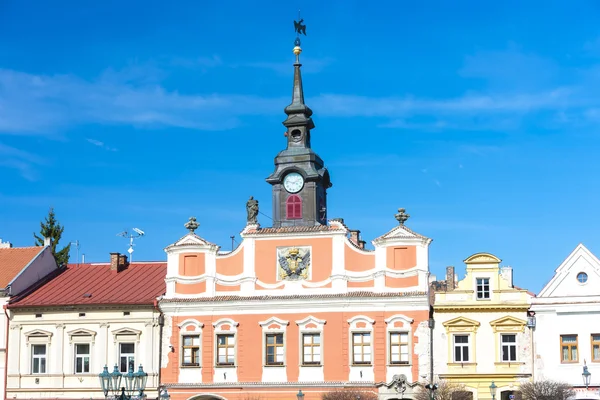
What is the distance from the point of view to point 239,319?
184 feet

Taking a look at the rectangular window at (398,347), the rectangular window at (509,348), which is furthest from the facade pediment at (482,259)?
the rectangular window at (398,347)

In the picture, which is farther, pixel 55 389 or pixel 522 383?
pixel 55 389

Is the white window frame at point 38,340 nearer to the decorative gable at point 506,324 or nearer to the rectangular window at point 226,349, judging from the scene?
the rectangular window at point 226,349

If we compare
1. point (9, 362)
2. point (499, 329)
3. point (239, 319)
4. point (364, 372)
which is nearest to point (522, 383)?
point (499, 329)

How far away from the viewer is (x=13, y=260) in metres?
61.0

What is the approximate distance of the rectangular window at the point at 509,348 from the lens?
173ft

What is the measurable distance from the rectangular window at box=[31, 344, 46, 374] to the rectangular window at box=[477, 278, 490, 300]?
2371 centimetres

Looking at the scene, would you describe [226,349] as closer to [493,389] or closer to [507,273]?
[493,389]

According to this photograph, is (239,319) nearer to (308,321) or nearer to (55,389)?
(308,321)

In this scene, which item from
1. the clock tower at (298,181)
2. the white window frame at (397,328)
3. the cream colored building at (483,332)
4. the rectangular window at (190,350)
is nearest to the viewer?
the cream colored building at (483,332)

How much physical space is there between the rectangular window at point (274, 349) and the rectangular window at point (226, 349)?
6.22 feet

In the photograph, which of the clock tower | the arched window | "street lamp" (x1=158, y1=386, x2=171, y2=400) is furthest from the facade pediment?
"street lamp" (x1=158, y1=386, x2=171, y2=400)

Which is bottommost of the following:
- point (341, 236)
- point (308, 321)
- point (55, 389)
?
point (55, 389)

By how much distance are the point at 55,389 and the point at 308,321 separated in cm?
1428
